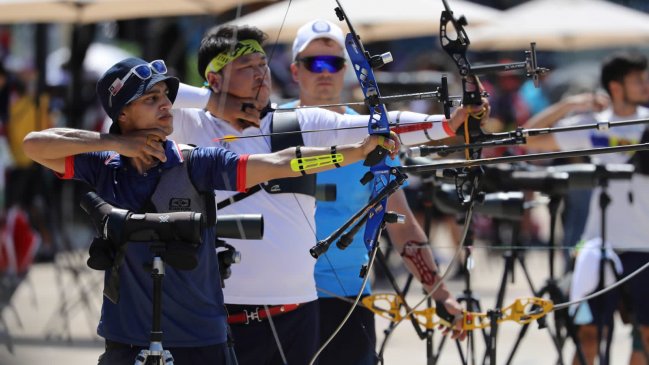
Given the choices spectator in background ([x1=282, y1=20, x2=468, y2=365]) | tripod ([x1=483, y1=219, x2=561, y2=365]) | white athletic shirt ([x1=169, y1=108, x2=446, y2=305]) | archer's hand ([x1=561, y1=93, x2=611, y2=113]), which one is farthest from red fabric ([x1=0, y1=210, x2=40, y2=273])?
white athletic shirt ([x1=169, y1=108, x2=446, y2=305])

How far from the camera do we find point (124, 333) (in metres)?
3.86

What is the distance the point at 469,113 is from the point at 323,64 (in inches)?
51.0

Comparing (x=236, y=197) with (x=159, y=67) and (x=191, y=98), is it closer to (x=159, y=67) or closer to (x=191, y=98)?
(x=191, y=98)

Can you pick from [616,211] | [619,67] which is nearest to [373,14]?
[619,67]

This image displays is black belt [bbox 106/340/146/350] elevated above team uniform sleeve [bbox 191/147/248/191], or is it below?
below

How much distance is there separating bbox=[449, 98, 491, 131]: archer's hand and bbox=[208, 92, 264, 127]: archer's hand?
0.73 m

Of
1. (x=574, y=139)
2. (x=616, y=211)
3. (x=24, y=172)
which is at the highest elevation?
(x=24, y=172)

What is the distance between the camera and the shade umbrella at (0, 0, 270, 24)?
9.78m

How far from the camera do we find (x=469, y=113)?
13.9ft

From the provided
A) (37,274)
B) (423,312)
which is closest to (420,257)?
(423,312)

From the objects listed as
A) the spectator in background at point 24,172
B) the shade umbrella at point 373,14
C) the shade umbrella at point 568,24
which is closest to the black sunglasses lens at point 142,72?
the shade umbrella at point 373,14

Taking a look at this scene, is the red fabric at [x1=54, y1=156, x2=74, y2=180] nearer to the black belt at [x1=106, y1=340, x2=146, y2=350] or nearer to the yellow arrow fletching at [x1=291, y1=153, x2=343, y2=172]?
the black belt at [x1=106, y1=340, x2=146, y2=350]

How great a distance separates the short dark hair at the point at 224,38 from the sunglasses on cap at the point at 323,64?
46 centimetres

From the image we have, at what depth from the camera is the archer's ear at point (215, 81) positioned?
4.88 m
